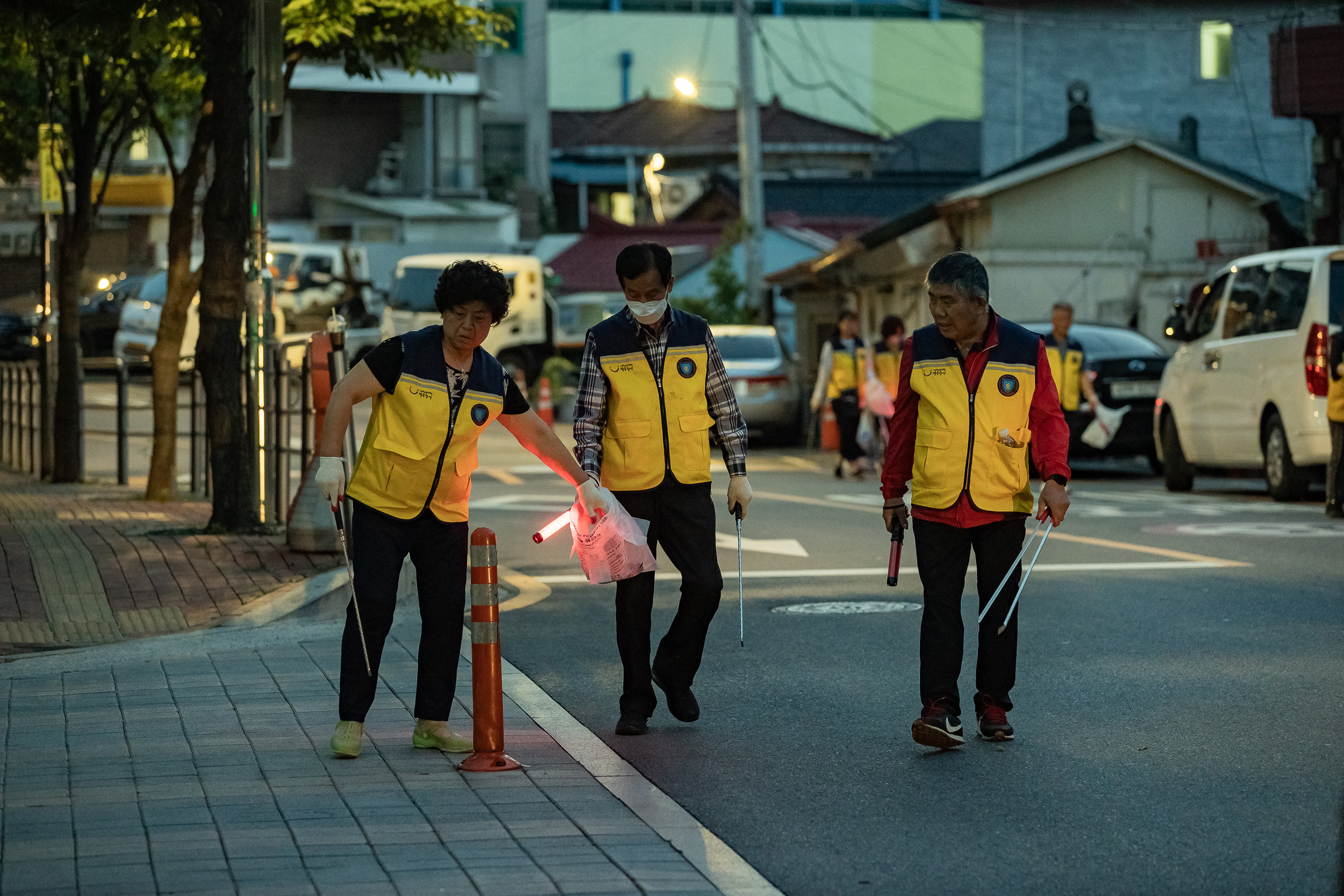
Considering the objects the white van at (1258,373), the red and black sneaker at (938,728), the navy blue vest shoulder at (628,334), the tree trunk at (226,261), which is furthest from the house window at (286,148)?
the red and black sneaker at (938,728)

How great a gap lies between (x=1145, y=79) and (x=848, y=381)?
25.7 meters

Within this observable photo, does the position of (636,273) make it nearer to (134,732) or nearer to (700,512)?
(700,512)

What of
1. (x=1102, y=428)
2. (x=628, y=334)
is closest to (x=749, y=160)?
(x=1102, y=428)

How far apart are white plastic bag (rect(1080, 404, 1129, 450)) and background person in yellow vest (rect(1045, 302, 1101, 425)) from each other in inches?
8.6

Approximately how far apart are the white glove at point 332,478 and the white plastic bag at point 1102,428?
12847 mm

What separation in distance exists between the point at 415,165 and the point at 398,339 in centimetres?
4417

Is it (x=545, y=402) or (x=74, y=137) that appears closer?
(x=74, y=137)

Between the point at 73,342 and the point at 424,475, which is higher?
the point at 73,342

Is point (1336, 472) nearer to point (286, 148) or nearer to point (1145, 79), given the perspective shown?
point (1145, 79)

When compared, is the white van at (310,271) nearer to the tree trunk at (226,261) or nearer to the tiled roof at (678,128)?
the tree trunk at (226,261)

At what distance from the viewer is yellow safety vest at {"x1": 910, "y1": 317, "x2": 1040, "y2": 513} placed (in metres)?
6.50

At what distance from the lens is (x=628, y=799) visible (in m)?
5.81

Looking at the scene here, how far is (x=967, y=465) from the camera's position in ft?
21.3

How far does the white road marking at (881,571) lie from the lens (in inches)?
449
